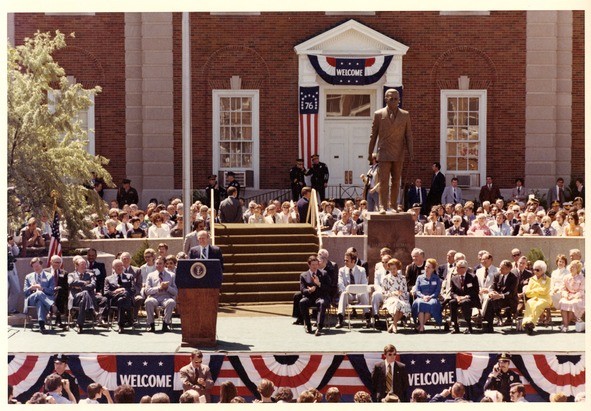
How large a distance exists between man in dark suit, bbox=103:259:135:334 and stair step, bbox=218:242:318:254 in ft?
13.2

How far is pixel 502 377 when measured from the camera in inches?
808

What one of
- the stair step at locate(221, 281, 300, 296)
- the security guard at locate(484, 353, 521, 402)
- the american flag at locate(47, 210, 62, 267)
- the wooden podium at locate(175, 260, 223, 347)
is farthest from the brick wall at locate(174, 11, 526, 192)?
the security guard at locate(484, 353, 521, 402)

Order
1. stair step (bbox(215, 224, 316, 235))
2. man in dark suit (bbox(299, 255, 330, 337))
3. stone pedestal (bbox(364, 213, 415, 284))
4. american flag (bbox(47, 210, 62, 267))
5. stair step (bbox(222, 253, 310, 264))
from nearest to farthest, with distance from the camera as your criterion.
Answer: man in dark suit (bbox(299, 255, 330, 337)) → american flag (bbox(47, 210, 62, 267)) → stone pedestal (bbox(364, 213, 415, 284)) → stair step (bbox(222, 253, 310, 264)) → stair step (bbox(215, 224, 316, 235))

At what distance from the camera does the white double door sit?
3856 centimetres

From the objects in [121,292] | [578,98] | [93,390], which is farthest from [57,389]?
[578,98]

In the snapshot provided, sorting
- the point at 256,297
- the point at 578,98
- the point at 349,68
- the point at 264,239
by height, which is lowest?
the point at 256,297

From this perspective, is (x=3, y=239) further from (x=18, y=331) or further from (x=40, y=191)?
(x=40, y=191)

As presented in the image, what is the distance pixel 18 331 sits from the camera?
2339cm

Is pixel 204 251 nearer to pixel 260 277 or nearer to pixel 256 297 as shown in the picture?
pixel 256 297

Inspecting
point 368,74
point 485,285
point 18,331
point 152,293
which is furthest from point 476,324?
point 368,74

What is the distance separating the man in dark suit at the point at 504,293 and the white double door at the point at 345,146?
14.4m

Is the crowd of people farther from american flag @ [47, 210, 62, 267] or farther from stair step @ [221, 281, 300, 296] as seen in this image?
american flag @ [47, 210, 62, 267]

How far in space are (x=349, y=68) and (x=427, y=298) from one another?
1506cm
